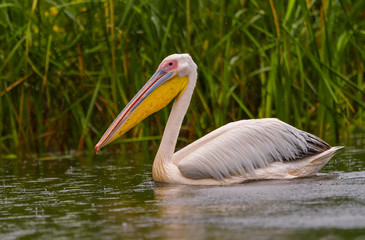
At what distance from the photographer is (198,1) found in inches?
337

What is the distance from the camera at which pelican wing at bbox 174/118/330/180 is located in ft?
19.5

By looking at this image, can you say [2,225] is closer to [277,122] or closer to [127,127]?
[127,127]

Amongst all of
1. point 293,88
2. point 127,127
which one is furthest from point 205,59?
point 127,127

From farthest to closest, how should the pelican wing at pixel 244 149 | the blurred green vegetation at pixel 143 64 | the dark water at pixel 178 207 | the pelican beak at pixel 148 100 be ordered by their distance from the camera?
the blurred green vegetation at pixel 143 64, the pelican beak at pixel 148 100, the pelican wing at pixel 244 149, the dark water at pixel 178 207

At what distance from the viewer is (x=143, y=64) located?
859 centimetres

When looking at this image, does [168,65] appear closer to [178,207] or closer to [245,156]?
[245,156]

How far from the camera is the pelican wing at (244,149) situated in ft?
19.5

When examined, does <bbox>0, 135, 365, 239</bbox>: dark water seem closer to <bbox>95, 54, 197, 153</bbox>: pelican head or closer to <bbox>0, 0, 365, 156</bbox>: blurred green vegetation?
<bbox>95, 54, 197, 153</bbox>: pelican head

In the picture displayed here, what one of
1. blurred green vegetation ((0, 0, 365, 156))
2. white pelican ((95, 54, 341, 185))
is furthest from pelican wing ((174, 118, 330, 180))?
blurred green vegetation ((0, 0, 365, 156))

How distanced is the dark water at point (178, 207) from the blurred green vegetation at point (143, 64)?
53.8 inches

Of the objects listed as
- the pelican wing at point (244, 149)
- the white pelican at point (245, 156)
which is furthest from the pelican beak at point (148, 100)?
the pelican wing at point (244, 149)

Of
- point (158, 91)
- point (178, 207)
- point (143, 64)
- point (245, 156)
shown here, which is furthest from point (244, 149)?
point (143, 64)

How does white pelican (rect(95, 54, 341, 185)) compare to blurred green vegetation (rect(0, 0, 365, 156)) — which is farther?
blurred green vegetation (rect(0, 0, 365, 156))

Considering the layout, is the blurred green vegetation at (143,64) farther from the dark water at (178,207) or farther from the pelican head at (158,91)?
the pelican head at (158,91)
